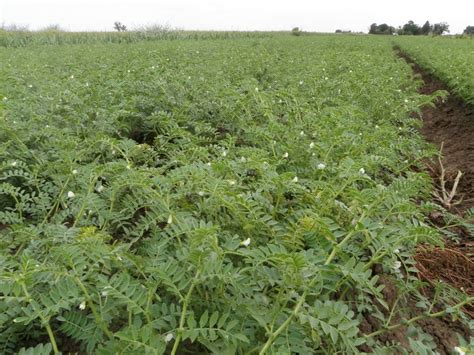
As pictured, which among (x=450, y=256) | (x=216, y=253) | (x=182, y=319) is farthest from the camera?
(x=450, y=256)

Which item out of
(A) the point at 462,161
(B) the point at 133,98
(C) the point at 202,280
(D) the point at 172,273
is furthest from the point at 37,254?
(A) the point at 462,161

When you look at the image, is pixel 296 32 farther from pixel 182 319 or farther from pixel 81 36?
pixel 182 319

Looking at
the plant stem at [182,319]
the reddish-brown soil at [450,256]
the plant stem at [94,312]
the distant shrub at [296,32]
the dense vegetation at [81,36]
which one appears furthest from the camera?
the distant shrub at [296,32]

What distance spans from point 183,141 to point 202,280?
6.42 feet

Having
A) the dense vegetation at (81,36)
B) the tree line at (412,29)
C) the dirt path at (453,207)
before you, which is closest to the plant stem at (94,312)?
the dirt path at (453,207)

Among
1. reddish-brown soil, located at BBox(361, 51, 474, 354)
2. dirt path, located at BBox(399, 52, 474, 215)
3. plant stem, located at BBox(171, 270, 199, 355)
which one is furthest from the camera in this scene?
dirt path, located at BBox(399, 52, 474, 215)

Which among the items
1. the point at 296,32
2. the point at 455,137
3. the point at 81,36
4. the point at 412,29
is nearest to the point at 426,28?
the point at 412,29

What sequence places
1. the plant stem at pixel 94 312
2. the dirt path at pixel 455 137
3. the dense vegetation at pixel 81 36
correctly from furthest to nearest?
the dense vegetation at pixel 81 36 < the dirt path at pixel 455 137 < the plant stem at pixel 94 312

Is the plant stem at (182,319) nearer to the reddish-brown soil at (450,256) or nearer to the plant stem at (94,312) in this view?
the plant stem at (94,312)

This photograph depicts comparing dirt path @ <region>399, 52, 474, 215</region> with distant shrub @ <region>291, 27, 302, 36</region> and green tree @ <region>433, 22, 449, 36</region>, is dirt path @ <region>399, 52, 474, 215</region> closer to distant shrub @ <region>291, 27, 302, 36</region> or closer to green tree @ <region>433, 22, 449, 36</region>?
distant shrub @ <region>291, 27, 302, 36</region>

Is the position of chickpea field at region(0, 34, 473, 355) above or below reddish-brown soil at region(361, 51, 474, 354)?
above

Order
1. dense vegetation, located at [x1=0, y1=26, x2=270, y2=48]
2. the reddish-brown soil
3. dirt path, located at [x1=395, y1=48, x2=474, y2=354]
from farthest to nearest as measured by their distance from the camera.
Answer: dense vegetation, located at [x1=0, y1=26, x2=270, y2=48] → dirt path, located at [x1=395, y1=48, x2=474, y2=354] → the reddish-brown soil

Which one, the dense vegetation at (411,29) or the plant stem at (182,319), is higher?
the plant stem at (182,319)

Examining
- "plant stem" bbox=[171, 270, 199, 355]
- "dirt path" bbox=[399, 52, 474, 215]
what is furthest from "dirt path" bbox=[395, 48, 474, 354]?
"plant stem" bbox=[171, 270, 199, 355]
